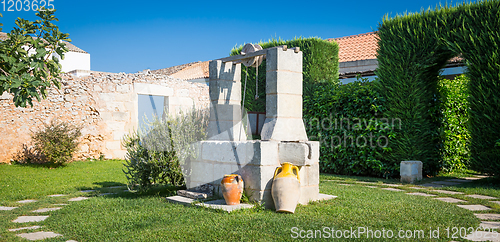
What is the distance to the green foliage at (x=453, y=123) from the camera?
8609 mm

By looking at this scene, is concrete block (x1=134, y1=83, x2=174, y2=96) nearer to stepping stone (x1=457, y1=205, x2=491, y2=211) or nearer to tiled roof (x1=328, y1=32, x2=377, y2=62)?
tiled roof (x1=328, y1=32, x2=377, y2=62)

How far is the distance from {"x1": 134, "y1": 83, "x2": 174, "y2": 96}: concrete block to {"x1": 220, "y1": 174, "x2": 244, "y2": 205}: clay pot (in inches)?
314

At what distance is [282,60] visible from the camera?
A: 530cm

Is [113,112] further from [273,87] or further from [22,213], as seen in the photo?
[273,87]

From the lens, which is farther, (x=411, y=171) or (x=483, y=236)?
(x=411, y=171)

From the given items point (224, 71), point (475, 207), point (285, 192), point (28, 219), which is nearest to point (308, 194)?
point (285, 192)

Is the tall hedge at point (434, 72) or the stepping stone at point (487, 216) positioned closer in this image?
the stepping stone at point (487, 216)

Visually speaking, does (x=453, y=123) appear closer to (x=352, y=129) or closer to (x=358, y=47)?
(x=352, y=129)

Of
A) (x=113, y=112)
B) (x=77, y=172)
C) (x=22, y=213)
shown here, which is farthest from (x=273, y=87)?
(x=113, y=112)

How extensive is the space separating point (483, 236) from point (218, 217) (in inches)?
112

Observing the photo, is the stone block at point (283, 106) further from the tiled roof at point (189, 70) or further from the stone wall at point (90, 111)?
the tiled roof at point (189, 70)

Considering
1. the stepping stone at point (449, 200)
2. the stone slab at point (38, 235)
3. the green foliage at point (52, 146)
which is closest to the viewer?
the stone slab at point (38, 235)

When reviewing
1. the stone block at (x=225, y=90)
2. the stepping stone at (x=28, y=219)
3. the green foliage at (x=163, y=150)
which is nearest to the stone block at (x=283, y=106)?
the stone block at (x=225, y=90)

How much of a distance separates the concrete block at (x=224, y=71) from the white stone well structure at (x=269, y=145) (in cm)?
2
